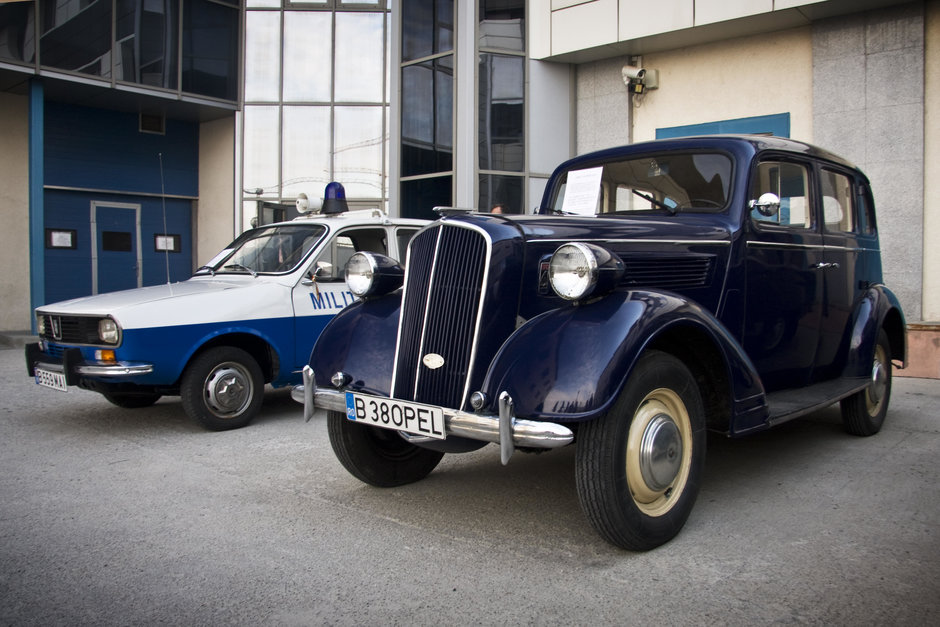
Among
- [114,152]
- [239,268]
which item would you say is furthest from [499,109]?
[114,152]

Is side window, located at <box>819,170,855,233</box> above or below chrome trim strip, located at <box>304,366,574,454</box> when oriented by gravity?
above

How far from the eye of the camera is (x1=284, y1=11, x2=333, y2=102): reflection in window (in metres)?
16.3

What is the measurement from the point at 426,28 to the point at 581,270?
36.6ft

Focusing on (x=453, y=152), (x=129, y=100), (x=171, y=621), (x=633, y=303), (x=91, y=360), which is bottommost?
(x=171, y=621)

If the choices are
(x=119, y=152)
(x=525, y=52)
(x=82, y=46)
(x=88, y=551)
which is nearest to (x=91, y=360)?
(x=88, y=551)

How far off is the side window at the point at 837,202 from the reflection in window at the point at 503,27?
801 cm

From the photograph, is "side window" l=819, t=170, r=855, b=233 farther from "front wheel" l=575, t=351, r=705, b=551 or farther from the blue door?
the blue door

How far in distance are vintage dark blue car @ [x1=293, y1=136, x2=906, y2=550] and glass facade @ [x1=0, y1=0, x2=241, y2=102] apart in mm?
11148

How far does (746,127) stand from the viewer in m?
10.4

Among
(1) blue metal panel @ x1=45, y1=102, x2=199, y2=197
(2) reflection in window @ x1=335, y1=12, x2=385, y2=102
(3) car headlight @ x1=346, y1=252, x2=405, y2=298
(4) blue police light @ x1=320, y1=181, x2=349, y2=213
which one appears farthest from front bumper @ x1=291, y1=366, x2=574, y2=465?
(2) reflection in window @ x1=335, y1=12, x2=385, y2=102

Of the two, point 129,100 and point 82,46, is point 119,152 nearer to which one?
point 129,100

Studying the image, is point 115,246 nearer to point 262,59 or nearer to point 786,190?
point 262,59

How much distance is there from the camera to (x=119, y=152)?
1498 cm

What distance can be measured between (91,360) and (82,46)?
31.9 feet
